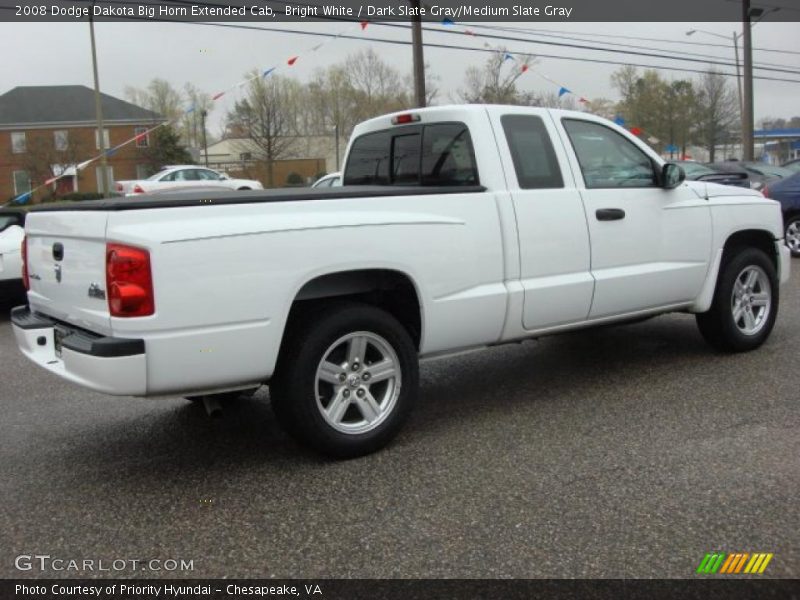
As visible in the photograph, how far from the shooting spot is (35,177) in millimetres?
46500

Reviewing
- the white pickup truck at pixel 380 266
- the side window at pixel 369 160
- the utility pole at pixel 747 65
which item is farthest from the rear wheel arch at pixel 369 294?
the utility pole at pixel 747 65

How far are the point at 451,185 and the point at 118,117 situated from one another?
55.2m

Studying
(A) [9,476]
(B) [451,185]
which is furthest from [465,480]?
(A) [9,476]

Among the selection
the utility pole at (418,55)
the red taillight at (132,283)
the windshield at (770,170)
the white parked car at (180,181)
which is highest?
the utility pole at (418,55)

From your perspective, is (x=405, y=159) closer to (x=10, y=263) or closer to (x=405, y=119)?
(x=405, y=119)

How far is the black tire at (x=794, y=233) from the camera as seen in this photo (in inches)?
471

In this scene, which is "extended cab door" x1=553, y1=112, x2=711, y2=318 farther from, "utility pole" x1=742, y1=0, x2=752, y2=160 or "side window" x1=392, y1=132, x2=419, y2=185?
"utility pole" x1=742, y1=0, x2=752, y2=160

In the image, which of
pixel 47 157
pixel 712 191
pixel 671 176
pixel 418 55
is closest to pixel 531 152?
pixel 671 176

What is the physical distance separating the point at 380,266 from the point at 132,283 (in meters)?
1.27

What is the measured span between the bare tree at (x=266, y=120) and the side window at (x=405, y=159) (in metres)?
39.3

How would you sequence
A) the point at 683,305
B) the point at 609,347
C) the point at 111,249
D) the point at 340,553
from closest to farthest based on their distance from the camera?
the point at 340,553, the point at 111,249, the point at 683,305, the point at 609,347

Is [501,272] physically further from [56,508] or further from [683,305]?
[56,508]

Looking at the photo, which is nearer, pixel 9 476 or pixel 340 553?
pixel 340 553

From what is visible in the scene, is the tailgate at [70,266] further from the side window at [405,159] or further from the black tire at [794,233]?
the black tire at [794,233]
